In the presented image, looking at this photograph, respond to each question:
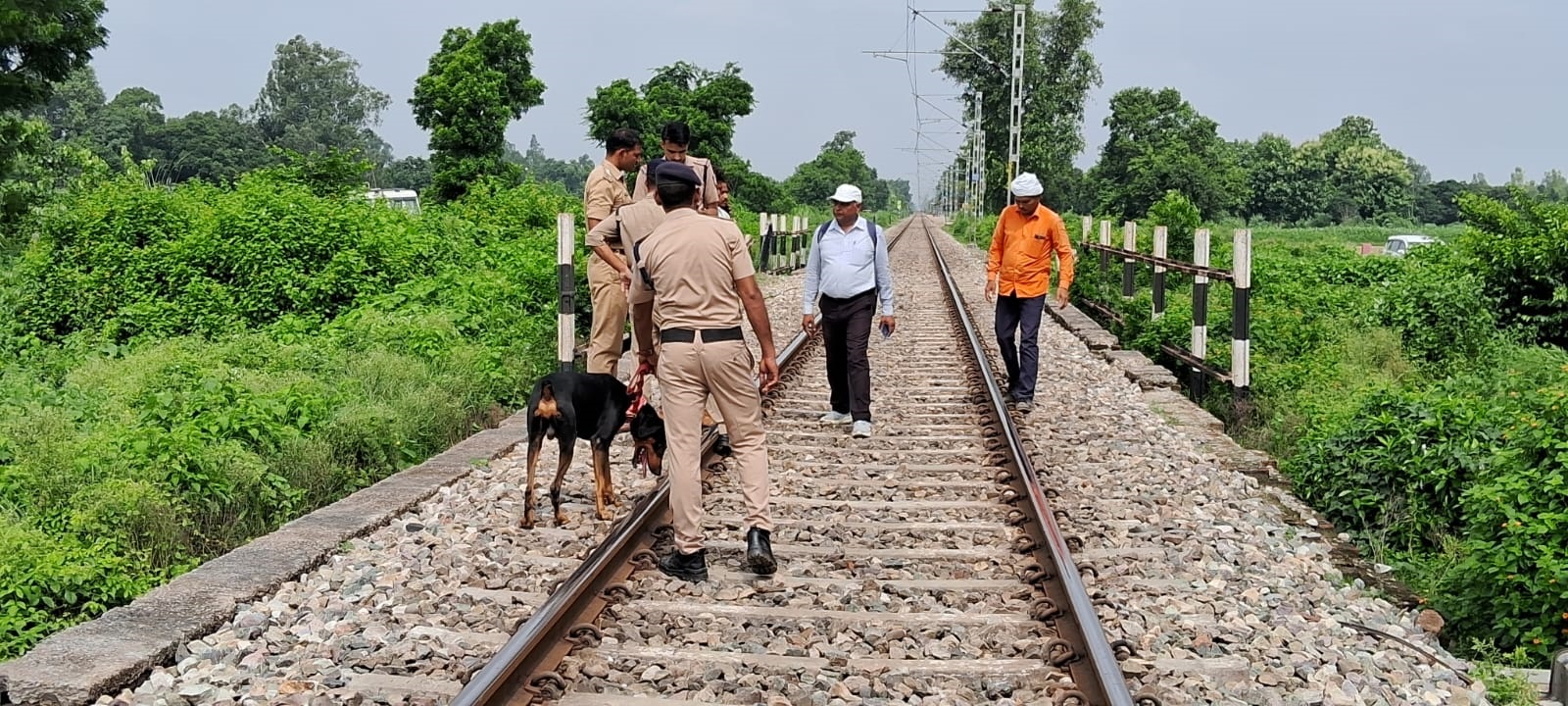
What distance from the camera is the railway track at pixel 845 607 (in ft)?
13.8

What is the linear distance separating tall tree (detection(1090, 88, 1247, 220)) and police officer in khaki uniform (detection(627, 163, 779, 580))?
61.6m

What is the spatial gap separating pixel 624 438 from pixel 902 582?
3.73m

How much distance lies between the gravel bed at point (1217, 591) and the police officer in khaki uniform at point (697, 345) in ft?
4.95

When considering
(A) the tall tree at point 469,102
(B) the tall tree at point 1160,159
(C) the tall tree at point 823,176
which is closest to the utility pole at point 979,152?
(B) the tall tree at point 1160,159

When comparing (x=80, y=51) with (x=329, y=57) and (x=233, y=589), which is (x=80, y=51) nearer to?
(x=233, y=589)

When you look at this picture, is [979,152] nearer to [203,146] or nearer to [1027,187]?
[203,146]

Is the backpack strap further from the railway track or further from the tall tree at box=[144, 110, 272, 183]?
the tall tree at box=[144, 110, 272, 183]

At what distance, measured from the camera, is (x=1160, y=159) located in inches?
2611

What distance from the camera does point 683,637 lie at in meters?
4.68

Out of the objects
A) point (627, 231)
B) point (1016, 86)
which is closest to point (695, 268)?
point (627, 231)

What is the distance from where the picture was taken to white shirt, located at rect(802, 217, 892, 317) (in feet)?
28.0

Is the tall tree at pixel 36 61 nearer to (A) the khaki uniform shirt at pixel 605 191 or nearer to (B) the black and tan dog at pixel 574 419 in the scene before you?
(A) the khaki uniform shirt at pixel 605 191

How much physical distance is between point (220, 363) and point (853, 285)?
16.3 feet

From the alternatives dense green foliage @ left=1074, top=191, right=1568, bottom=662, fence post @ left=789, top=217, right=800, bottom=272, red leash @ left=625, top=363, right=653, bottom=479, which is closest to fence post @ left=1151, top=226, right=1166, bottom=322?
dense green foliage @ left=1074, top=191, right=1568, bottom=662
